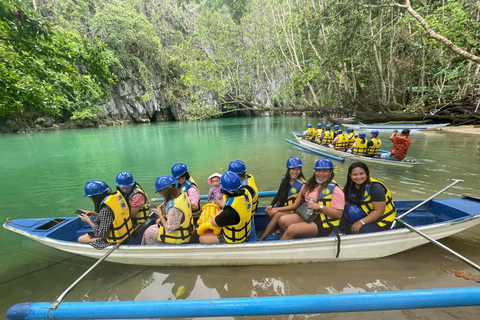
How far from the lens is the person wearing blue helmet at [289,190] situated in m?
3.99

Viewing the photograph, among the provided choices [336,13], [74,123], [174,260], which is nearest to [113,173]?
[174,260]

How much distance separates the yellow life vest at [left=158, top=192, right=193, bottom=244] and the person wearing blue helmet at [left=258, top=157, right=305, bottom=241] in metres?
1.38

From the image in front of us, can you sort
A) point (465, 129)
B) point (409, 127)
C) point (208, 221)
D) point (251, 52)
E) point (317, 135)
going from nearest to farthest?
point (208, 221), point (317, 135), point (465, 129), point (409, 127), point (251, 52)

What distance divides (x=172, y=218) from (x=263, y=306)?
1802 mm

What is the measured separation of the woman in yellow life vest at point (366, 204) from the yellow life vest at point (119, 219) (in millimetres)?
3685

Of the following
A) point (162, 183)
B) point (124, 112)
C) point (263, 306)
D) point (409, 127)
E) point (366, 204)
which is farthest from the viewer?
point (124, 112)

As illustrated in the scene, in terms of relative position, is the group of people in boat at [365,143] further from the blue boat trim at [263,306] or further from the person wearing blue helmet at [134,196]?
the person wearing blue helmet at [134,196]

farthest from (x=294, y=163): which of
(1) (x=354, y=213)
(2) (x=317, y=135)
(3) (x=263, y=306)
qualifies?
(2) (x=317, y=135)

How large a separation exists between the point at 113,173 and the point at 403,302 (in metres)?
11.3

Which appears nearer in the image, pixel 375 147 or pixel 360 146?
pixel 375 147

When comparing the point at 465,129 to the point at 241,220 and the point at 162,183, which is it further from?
the point at 162,183

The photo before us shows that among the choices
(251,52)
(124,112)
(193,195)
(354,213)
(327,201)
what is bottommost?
(354,213)

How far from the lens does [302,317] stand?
2.74 metres

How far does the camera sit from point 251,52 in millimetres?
20016
